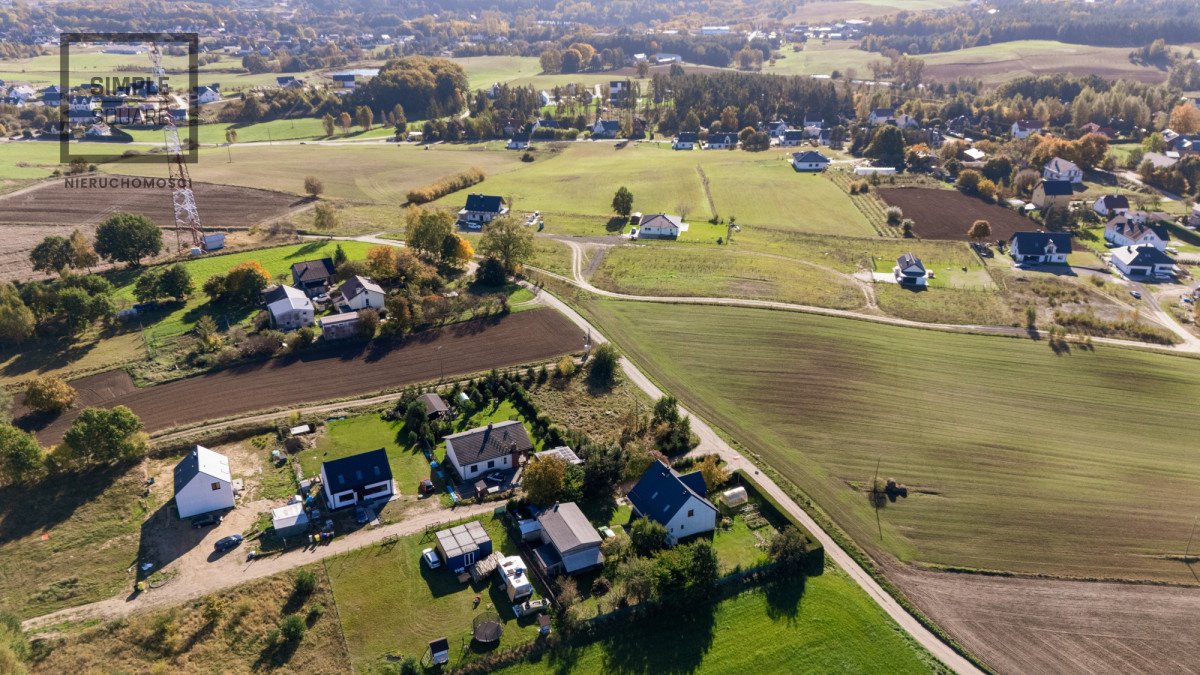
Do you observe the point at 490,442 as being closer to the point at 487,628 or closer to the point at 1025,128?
the point at 487,628

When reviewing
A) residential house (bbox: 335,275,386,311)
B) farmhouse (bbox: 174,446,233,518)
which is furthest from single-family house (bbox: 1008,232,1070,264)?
farmhouse (bbox: 174,446,233,518)

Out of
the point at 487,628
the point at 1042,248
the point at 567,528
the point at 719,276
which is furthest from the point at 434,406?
the point at 1042,248

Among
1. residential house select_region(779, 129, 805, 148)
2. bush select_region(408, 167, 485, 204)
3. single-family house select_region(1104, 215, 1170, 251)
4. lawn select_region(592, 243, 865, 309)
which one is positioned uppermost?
residential house select_region(779, 129, 805, 148)

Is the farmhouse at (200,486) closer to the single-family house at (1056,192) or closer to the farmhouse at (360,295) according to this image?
the farmhouse at (360,295)

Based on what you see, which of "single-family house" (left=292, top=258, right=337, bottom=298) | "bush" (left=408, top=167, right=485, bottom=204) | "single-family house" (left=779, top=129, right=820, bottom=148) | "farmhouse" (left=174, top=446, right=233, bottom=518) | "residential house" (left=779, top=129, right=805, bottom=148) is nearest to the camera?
"farmhouse" (left=174, top=446, right=233, bottom=518)

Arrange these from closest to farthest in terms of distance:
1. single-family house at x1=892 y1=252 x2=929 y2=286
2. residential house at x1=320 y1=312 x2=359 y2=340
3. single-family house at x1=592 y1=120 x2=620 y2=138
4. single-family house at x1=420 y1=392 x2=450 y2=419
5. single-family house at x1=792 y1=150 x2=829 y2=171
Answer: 1. single-family house at x1=420 y1=392 x2=450 y2=419
2. residential house at x1=320 y1=312 x2=359 y2=340
3. single-family house at x1=892 y1=252 x2=929 y2=286
4. single-family house at x1=792 y1=150 x2=829 y2=171
5. single-family house at x1=592 y1=120 x2=620 y2=138

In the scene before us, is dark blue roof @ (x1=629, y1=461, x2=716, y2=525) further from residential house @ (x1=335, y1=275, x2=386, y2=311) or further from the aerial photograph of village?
Answer: residential house @ (x1=335, y1=275, x2=386, y2=311)

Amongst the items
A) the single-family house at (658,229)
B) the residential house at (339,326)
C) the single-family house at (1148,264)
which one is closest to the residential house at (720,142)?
the single-family house at (658,229)
